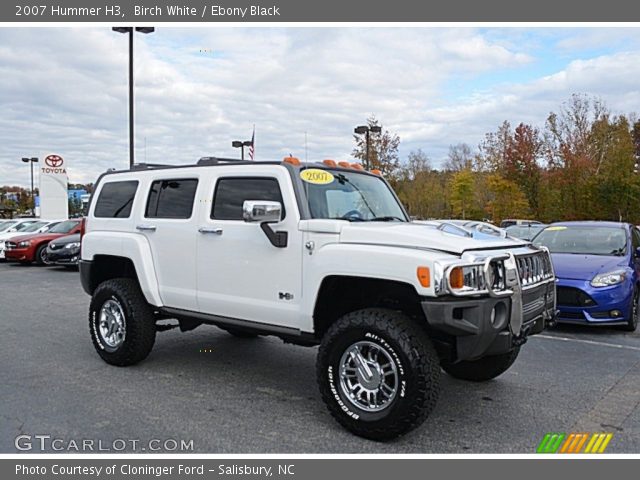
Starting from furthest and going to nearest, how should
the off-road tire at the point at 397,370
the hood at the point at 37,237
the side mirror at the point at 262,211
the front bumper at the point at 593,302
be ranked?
the hood at the point at 37,237
the front bumper at the point at 593,302
the side mirror at the point at 262,211
the off-road tire at the point at 397,370

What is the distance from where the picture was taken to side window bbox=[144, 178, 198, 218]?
5.52 m

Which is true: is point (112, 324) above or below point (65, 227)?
below

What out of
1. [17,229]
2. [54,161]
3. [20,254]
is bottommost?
[20,254]

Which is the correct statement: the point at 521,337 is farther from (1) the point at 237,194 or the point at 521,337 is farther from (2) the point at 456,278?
(1) the point at 237,194

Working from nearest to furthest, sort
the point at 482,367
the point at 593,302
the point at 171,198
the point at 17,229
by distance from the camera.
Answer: the point at 482,367, the point at 171,198, the point at 593,302, the point at 17,229

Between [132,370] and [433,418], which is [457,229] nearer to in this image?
[433,418]

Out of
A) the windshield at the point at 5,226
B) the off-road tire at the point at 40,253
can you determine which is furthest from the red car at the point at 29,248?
the windshield at the point at 5,226

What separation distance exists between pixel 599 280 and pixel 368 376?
485 cm

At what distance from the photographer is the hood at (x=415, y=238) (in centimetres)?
399

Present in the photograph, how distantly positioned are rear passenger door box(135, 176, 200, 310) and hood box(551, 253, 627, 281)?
5068 millimetres

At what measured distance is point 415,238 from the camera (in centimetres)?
408

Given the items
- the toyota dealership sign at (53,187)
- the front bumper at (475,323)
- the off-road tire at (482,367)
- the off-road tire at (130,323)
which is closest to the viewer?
the front bumper at (475,323)

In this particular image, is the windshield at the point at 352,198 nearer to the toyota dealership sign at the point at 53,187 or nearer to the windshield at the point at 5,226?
the windshield at the point at 5,226

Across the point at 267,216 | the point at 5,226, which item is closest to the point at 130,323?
the point at 267,216
